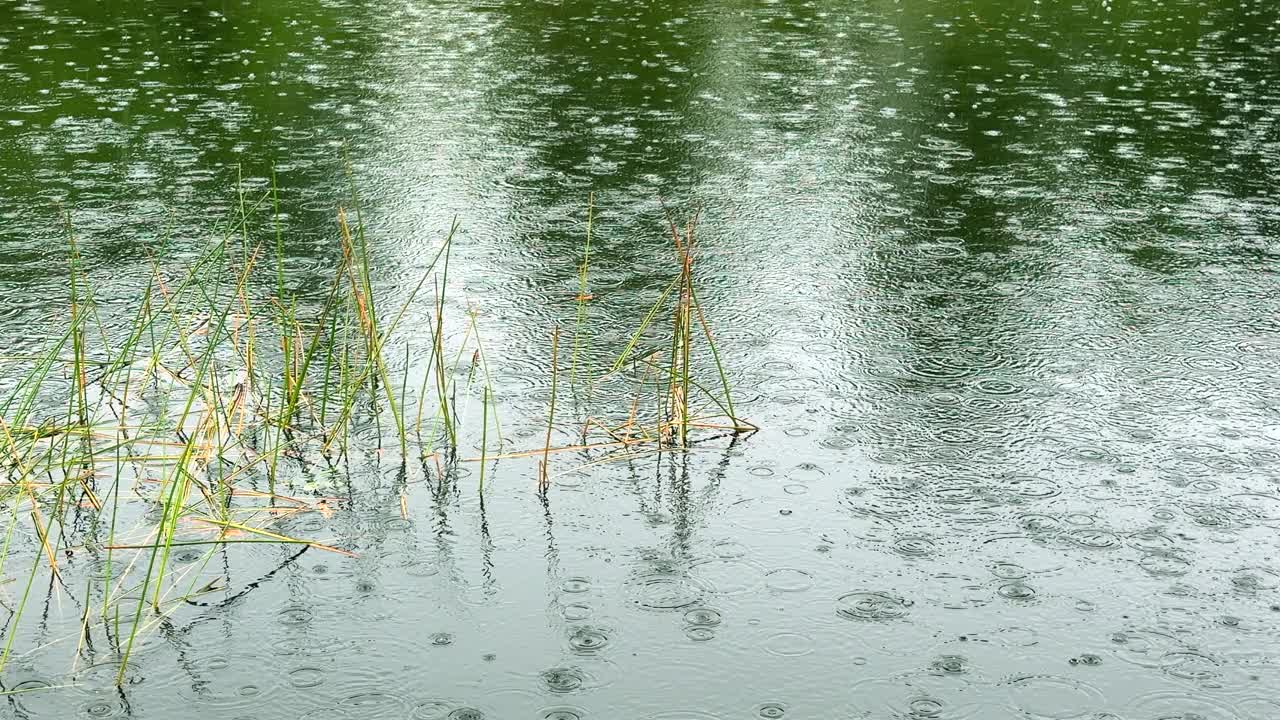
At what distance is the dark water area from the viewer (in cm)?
326

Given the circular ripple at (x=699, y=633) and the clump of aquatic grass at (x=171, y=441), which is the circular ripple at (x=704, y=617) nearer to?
the circular ripple at (x=699, y=633)

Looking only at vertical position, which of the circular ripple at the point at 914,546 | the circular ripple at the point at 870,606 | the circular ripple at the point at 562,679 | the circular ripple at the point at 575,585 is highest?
the circular ripple at the point at 914,546

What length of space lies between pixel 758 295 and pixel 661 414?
1.45 metres

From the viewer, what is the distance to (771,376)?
5043 mm

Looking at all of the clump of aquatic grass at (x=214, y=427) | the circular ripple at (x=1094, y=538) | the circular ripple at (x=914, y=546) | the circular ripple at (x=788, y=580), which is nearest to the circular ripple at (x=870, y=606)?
the circular ripple at (x=788, y=580)

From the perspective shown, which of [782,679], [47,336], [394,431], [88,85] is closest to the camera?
[782,679]

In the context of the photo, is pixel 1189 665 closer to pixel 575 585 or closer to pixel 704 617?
pixel 704 617

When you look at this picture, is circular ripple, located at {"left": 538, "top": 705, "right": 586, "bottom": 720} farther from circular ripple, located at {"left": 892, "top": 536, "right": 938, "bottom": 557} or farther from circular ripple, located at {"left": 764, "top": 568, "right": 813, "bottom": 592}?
circular ripple, located at {"left": 892, "top": 536, "right": 938, "bottom": 557}

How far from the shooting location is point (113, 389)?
4664 millimetres

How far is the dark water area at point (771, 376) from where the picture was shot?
10.7ft

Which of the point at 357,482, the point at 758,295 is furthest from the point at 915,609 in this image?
the point at 758,295

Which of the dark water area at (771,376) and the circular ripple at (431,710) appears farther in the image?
the dark water area at (771,376)

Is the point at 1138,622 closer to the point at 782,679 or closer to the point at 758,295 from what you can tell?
the point at 782,679

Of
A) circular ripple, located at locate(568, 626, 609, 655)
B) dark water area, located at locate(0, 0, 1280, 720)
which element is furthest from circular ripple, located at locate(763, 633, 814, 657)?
circular ripple, located at locate(568, 626, 609, 655)
